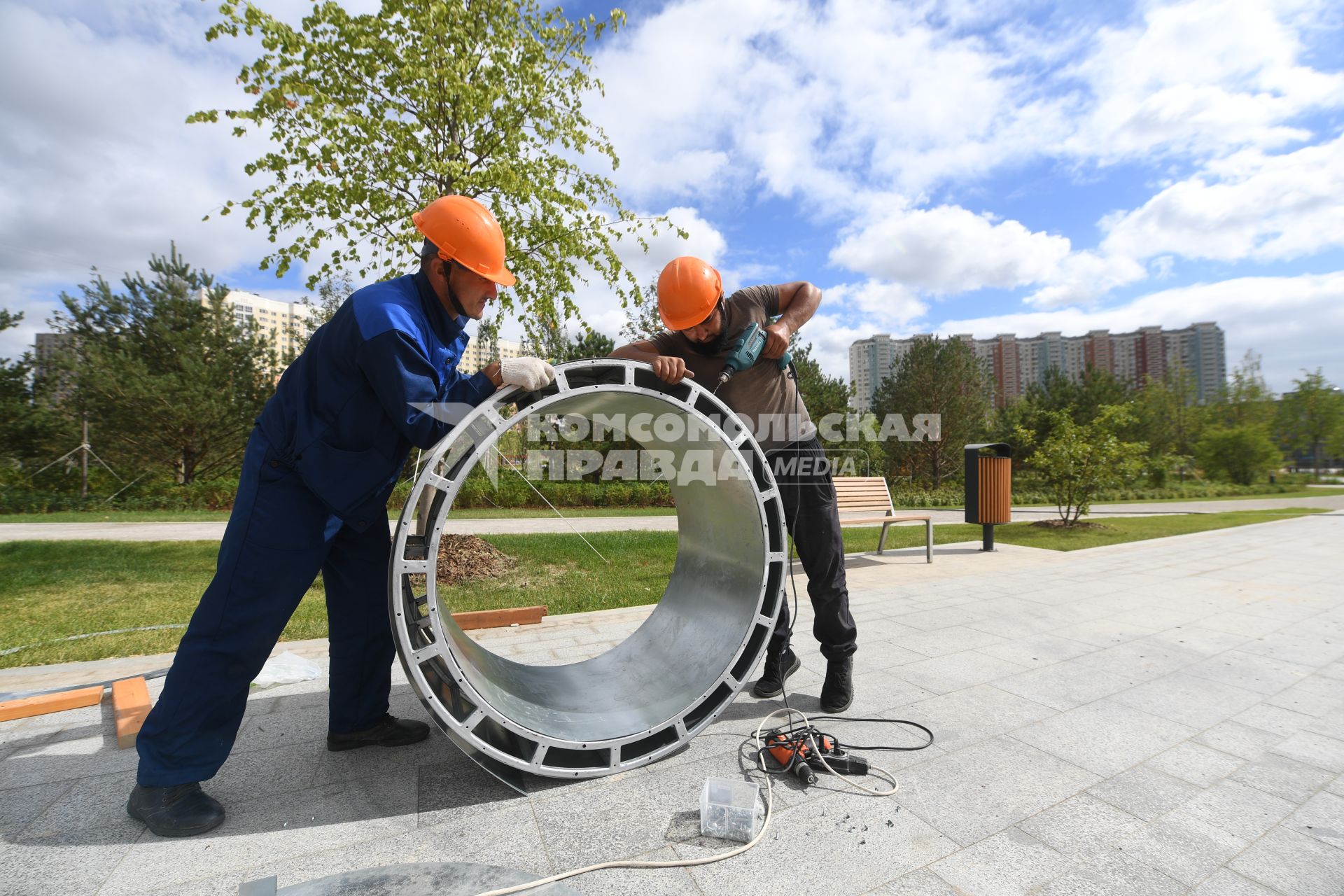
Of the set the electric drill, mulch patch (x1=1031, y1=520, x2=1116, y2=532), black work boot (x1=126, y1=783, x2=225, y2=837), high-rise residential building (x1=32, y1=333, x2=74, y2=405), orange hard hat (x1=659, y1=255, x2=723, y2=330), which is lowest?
mulch patch (x1=1031, y1=520, x2=1116, y2=532)

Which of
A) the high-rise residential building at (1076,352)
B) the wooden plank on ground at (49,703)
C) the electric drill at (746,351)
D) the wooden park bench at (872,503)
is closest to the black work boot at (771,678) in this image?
the electric drill at (746,351)

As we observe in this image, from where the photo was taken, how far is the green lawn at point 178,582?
4.79 m

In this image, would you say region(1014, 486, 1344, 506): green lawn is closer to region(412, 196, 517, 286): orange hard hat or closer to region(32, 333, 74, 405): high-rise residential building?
region(412, 196, 517, 286): orange hard hat

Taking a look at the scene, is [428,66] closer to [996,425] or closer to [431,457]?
[431,457]

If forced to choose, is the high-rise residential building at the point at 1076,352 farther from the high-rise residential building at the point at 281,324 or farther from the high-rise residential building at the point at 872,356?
the high-rise residential building at the point at 281,324

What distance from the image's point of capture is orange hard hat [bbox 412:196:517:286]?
2.52 metres

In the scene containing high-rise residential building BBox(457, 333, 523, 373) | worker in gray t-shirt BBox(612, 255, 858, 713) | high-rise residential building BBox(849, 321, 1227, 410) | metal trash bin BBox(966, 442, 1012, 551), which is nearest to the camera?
worker in gray t-shirt BBox(612, 255, 858, 713)

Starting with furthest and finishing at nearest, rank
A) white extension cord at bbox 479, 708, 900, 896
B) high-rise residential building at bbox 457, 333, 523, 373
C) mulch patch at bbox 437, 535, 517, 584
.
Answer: high-rise residential building at bbox 457, 333, 523, 373 → mulch patch at bbox 437, 535, 517, 584 → white extension cord at bbox 479, 708, 900, 896

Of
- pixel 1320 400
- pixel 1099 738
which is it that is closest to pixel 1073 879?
pixel 1099 738

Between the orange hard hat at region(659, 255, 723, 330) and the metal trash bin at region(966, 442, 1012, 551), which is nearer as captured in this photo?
the orange hard hat at region(659, 255, 723, 330)

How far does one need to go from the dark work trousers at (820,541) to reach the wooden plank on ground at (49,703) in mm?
3477

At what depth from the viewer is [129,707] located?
10.3 feet

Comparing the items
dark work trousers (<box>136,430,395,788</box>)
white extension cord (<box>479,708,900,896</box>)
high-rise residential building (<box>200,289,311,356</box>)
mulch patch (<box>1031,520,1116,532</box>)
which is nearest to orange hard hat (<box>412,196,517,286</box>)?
dark work trousers (<box>136,430,395,788</box>)

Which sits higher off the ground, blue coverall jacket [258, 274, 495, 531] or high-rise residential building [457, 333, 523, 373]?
high-rise residential building [457, 333, 523, 373]
